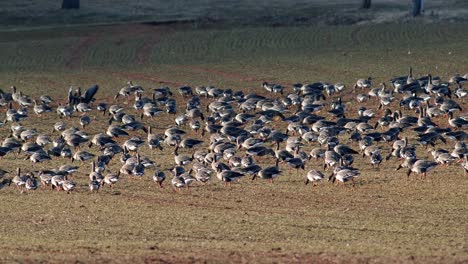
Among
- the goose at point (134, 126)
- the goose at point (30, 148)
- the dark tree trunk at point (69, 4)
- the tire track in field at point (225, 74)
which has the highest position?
Answer: the goose at point (30, 148)

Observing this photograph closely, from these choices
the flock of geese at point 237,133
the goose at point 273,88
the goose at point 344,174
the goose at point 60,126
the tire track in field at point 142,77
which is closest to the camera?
the goose at point 344,174

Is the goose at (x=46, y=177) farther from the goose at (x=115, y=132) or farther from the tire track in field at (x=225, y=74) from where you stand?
the tire track in field at (x=225, y=74)

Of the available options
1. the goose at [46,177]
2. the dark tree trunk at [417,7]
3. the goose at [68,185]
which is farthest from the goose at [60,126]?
the dark tree trunk at [417,7]

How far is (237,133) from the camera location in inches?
1400

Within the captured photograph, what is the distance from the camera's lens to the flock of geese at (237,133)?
3004 cm

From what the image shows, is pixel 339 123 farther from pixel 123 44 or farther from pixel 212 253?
pixel 123 44

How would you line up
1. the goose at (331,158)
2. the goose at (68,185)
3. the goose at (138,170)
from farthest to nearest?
the goose at (331,158), the goose at (138,170), the goose at (68,185)

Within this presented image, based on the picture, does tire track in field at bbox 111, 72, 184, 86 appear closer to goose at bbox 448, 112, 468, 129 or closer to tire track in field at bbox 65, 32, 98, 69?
tire track in field at bbox 65, 32, 98, 69

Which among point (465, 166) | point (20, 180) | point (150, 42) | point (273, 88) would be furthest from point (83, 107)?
point (150, 42)

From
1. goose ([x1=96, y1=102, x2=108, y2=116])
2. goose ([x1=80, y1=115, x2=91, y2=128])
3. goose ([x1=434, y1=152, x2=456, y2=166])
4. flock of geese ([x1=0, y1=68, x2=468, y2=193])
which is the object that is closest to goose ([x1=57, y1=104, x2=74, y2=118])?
flock of geese ([x1=0, y1=68, x2=468, y2=193])

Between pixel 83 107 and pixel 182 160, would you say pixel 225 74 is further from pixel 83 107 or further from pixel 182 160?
pixel 182 160

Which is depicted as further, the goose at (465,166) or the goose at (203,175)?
the goose at (465,166)

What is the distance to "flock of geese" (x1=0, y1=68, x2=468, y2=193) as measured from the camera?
98.6 feet

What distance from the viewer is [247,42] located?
201ft
